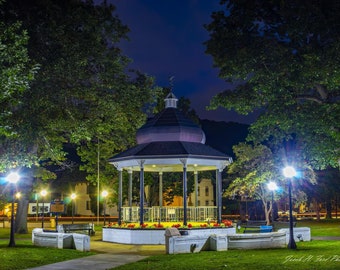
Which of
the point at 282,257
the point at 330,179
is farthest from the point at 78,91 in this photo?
the point at 330,179

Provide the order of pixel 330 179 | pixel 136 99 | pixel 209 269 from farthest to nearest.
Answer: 1. pixel 330 179
2. pixel 136 99
3. pixel 209 269

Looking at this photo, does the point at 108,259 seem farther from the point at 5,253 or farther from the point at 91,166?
the point at 91,166

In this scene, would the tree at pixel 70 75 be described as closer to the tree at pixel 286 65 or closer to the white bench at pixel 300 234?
the tree at pixel 286 65

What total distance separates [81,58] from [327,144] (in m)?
14.8

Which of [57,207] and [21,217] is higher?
[57,207]

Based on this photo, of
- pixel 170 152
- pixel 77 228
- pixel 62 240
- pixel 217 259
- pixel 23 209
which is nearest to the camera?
pixel 217 259

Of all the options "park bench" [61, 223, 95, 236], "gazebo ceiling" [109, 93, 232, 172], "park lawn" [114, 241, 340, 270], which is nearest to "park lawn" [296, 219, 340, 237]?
"gazebo ceiling" [109, 93, 232, 172]

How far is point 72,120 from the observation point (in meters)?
31.6

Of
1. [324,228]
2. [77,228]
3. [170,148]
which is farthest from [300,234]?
[324,228]

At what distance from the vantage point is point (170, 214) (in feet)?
105

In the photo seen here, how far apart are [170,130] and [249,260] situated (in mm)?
13938

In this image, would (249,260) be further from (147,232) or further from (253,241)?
(147,232)

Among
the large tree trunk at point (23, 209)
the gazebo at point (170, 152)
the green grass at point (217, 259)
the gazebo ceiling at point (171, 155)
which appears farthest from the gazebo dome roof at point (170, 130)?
the large tree trunk at point (23, 209)

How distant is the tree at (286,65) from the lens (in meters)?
24.6
